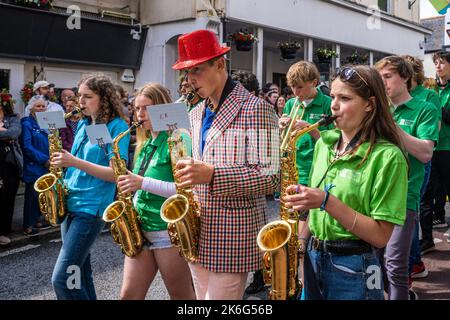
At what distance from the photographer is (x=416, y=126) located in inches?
139

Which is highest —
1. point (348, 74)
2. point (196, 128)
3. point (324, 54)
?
point (324, 54)

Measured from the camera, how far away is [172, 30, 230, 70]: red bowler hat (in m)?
2.38

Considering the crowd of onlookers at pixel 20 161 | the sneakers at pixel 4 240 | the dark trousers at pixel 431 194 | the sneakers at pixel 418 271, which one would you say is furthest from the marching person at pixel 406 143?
the sneakers at pixel 4 240

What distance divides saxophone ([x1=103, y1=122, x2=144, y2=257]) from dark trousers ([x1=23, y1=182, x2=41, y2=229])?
370cm

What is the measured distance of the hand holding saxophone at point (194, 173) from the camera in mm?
2141

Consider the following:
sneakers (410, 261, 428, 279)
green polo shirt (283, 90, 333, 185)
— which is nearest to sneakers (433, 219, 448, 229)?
sneakers (410, 261, 428, 279)

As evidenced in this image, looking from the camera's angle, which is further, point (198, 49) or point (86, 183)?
point (86, 183)

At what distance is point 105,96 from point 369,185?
6.89ft

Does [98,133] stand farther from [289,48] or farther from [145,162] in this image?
[289,48]

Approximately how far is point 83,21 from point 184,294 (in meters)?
8.02

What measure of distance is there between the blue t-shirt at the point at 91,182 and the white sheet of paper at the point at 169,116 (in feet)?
2.50

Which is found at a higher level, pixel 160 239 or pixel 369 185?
pixel 369 185

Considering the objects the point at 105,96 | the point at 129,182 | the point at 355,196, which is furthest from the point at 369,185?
the point at 105,96
